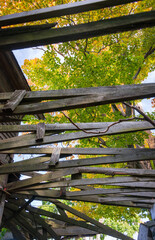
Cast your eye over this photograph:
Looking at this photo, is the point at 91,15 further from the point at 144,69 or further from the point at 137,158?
the point at 137,158

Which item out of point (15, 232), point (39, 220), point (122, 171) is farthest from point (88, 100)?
point (15, 232)

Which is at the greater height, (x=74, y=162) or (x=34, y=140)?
(x=34, y=140)

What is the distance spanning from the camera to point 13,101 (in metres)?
3.04

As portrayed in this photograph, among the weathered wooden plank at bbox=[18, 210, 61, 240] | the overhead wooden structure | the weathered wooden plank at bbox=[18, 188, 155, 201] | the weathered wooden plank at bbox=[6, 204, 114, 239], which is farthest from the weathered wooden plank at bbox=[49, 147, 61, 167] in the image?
the weathered wooden plank at bbox=[18, 210, 61, 240]

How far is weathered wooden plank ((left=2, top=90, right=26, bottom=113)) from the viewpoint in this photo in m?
2.96

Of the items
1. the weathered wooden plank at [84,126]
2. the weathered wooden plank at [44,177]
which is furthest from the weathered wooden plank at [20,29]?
the weathered wooden plank at [44,177]

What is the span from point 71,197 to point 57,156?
252cm

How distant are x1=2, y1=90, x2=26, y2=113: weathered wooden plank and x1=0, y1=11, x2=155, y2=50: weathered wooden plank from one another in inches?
27.1

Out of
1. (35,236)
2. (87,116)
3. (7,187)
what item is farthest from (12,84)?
(35,236)

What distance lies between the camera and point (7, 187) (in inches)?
240

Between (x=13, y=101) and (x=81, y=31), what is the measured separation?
4.57 feet

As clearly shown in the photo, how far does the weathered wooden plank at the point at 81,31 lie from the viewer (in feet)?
9.39

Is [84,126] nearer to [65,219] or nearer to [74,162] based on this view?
[74,162]

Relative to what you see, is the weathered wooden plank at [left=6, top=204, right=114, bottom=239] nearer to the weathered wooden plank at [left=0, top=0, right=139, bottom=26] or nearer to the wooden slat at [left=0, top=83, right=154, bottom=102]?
the wooden slat at [left=0, top=83, right=154, bottom=102]
